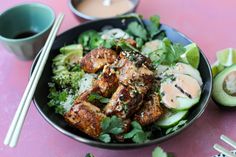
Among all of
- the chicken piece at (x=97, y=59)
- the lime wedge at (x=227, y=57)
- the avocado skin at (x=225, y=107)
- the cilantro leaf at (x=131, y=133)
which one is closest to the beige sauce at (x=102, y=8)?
the chicken piece at (x=97, y=59)

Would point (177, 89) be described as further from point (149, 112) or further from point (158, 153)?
point (158, 153)

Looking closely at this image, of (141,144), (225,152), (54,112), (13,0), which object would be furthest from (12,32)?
(225,152)

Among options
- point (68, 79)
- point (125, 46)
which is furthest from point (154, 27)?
point (68, 79)

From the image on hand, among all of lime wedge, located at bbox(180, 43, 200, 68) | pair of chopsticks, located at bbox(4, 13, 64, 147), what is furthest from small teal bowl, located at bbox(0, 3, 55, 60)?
lime wedge, located at bbox(180, 43, 200, 68)

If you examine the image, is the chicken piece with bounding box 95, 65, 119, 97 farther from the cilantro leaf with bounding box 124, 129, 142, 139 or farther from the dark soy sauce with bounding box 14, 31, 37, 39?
the dark soy sauce with bounding box 14, 31, 37, 39

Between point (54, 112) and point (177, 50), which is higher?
point (177, 50)

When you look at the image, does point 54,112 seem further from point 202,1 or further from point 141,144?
point 202,1

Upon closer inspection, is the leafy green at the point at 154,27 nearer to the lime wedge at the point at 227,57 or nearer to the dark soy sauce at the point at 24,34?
the lime wedge at the point at 227,57
